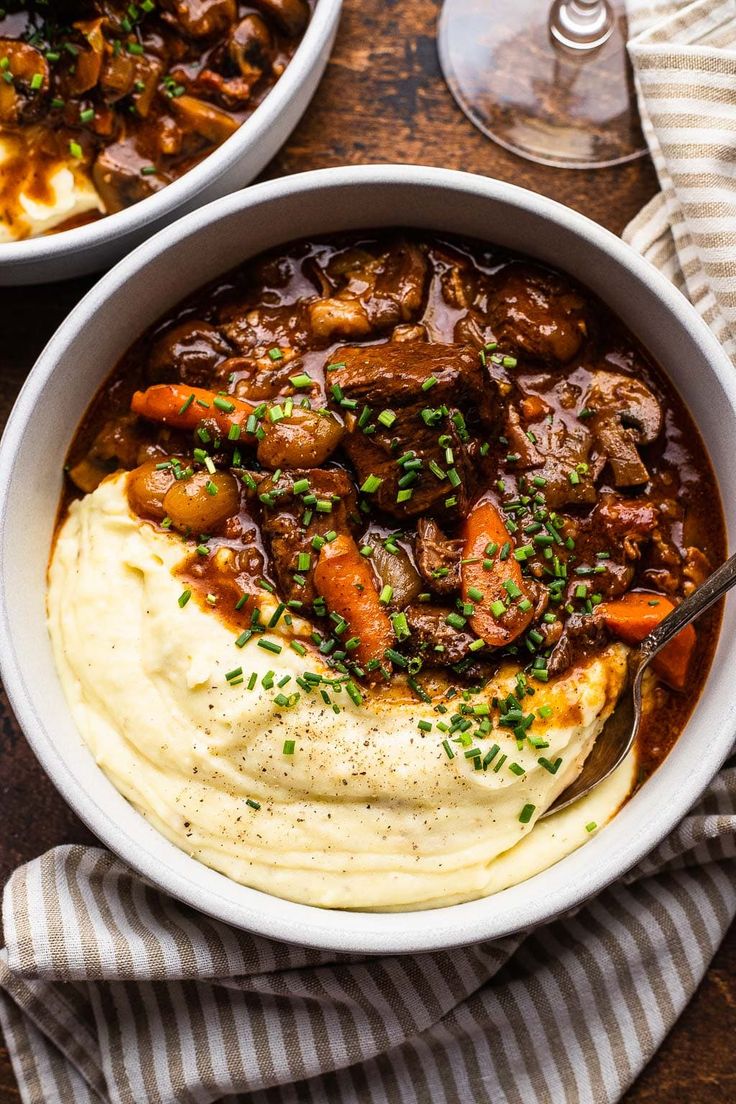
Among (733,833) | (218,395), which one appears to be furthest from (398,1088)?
(218,395)

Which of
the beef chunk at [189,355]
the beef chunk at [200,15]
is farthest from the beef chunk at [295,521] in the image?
the beef chunk at [200,15]

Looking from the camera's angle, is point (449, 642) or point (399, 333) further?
point (399, 333)

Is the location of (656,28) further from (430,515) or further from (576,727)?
(576,727)

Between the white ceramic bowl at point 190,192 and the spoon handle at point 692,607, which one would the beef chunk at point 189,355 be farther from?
the spoon handle at point 692,607

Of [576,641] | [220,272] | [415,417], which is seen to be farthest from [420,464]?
[220,272]

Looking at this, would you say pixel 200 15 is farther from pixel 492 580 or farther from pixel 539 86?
pixel 492 580
